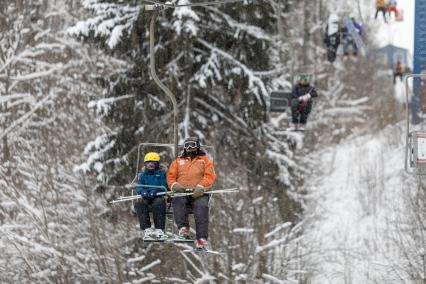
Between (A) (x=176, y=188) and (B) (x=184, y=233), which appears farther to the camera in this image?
(B) (x=184, y=233)

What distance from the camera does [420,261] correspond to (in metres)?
24.0

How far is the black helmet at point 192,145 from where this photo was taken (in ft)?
42.9

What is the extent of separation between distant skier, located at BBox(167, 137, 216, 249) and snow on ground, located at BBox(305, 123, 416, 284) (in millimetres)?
9554

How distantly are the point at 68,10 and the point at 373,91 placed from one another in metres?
20.2

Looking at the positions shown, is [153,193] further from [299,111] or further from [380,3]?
[380,3]

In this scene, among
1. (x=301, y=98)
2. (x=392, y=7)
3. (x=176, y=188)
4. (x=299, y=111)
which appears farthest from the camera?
(x=392, y=7)

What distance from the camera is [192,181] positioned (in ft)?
43.6

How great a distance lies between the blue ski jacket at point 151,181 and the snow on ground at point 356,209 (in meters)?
9.80

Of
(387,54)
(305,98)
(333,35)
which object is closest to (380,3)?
(333,35)

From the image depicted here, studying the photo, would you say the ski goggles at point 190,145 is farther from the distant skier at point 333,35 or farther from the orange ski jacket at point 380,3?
the orange ski jacket at point 380,3

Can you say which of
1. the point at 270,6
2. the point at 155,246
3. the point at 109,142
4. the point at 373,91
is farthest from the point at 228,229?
the point at 373,91

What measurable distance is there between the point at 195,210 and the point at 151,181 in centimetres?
71

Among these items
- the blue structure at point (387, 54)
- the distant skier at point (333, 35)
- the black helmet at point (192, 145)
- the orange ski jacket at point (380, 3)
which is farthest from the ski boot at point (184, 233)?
the blue structure at point (387, 54)

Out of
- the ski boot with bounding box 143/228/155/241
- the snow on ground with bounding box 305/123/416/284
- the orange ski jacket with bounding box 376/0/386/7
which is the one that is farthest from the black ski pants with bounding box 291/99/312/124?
the ski boot with bounding box 143/228/155/241
